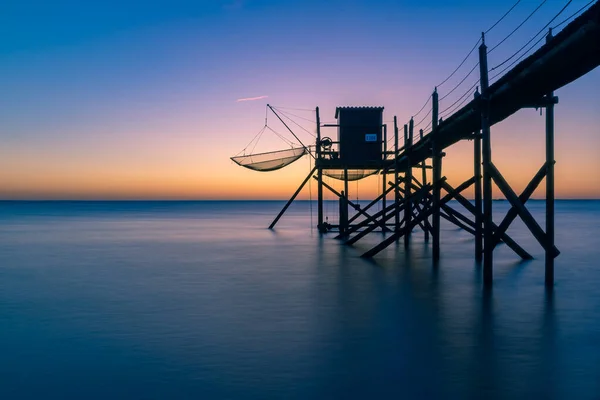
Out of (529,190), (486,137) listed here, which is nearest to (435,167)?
(529,190)

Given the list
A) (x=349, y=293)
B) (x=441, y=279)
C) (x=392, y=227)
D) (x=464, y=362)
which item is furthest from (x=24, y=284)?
(x=392, y=227)

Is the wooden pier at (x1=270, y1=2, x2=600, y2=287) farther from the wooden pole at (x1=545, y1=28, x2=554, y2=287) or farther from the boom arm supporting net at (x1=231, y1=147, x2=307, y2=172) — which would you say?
the boom arm supporting net at (x1=231, y1=147, x2=307, y2=172)

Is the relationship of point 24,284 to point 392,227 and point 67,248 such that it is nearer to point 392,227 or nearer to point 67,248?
point 67,248

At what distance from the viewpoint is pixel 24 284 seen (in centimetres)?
1586

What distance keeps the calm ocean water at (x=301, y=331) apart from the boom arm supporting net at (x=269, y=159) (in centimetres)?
879

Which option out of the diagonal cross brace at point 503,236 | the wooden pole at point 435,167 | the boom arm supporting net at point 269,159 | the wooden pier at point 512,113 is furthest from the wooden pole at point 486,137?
the boom arm supporting net at point 269,159

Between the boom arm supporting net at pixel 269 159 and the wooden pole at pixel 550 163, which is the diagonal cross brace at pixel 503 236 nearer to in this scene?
the wooden pole at pixel 550 163

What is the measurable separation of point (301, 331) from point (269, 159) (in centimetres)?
1802

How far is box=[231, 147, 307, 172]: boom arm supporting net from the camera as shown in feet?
88.3

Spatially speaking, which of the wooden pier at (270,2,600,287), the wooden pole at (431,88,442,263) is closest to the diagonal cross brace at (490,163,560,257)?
the wooden pier at (270,2,600,287)

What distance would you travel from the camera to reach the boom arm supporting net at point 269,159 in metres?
26.9

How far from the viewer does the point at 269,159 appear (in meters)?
27.3

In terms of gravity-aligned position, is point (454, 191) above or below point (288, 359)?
→ above

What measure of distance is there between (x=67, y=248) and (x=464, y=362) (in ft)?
76.8
